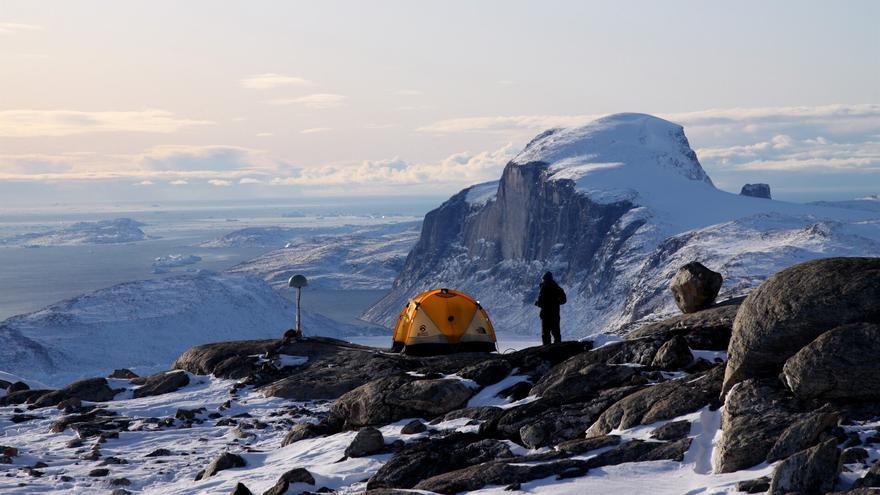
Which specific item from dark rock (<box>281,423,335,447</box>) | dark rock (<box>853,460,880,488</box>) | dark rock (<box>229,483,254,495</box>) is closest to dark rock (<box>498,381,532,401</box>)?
dark rock (<box>281,423,335,447</box>)

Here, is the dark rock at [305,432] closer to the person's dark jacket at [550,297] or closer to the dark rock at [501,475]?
the dark rock at [501,475]

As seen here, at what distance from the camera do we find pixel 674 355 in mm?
23781

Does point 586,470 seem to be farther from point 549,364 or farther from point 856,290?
point 549,364

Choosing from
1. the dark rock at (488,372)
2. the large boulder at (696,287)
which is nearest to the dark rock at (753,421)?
the dark rock at (488,372)

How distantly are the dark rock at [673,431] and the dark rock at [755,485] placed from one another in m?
2.99

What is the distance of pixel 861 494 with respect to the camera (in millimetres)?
14211

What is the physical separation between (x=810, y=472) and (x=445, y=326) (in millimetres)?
21484

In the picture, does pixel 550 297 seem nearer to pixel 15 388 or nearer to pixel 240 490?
pixel 240 490

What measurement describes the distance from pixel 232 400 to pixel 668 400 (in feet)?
57.1

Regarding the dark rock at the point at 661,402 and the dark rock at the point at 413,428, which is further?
the dark rock at the point at 413,428

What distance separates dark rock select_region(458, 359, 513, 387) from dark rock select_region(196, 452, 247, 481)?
6.56 metres

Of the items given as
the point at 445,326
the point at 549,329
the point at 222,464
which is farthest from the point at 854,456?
the point at 445,326

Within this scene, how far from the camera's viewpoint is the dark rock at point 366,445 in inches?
896

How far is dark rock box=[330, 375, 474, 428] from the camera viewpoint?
2594 cm
